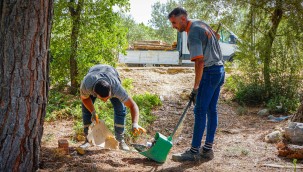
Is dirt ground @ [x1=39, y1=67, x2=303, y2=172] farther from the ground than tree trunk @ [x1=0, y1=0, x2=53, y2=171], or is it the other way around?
tree trunk @ [x1=0, y1=0, x2=53, y2=171]

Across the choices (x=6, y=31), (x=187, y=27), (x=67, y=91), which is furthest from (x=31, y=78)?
(x=67, y=91)

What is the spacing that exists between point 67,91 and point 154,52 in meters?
7.92

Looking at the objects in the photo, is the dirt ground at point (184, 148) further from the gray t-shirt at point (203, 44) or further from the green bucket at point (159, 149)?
the gray t-shirt at point (203, 44)

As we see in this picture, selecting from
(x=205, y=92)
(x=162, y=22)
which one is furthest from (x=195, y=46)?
(x=162, y=22)

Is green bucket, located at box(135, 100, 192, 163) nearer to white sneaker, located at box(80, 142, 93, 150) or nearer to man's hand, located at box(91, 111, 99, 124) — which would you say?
man's hand, located at box(91, 111, 99, 124)

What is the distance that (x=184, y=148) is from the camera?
5191 mm

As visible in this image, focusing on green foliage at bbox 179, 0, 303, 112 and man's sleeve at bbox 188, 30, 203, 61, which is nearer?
man's sleeve at bbox 188, 30, 203, 61

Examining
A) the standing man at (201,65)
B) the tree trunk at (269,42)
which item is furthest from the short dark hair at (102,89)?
the tree trunk at (269,42)

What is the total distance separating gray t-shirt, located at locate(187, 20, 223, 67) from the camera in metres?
3.90

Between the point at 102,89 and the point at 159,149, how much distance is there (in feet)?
3.10

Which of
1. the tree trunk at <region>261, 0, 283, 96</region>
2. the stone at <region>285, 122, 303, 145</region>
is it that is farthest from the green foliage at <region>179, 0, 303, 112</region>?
the stone at <region>285, 122, 303, 145</region>

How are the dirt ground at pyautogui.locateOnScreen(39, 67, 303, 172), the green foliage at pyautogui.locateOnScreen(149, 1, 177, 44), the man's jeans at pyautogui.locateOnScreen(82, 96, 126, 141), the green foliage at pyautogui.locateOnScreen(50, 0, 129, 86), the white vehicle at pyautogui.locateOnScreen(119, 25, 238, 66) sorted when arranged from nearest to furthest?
1. the dirt ground at pyautogui.locateOnScreen(39, 67, 303, 172)
2. the man's jeans at pyautogui.locateOnScreen(82, 96, 126, 141)
3. the green foliage at pyautogui.locateOnScreen(50, 0, 129, 86)
4. the white vehicle at pyautogui.locateOnScreen(119, 25, 238, 66)
5. the green foliage at pyautogui.locateOnScreen(149, 1, 177, 44)

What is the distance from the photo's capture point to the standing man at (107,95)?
3912 millimetres

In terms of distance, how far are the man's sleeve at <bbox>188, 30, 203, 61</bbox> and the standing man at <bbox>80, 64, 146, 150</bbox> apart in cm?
92
